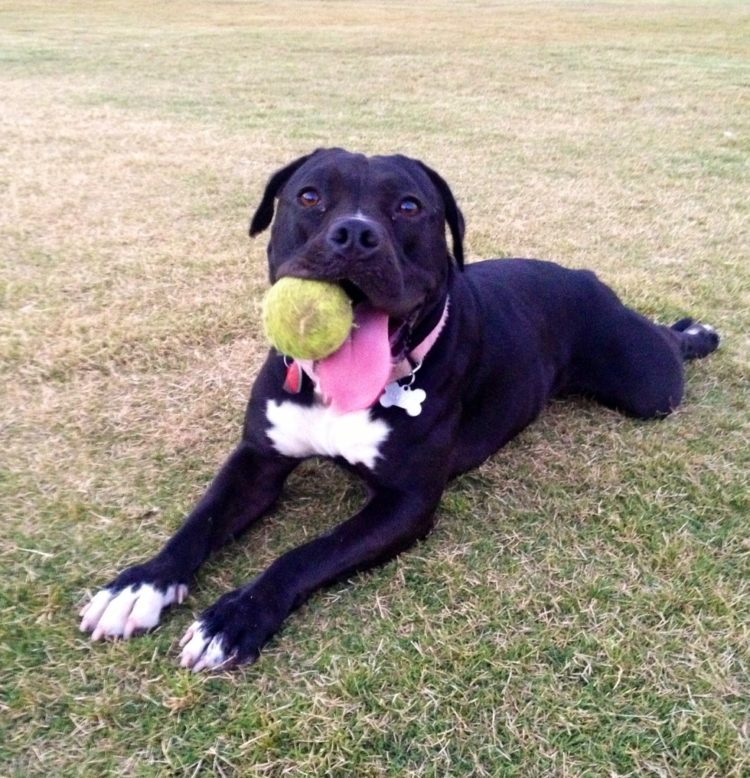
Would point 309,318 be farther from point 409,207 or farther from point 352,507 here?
point 352,507

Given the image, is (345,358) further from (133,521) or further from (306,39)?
(306,39)

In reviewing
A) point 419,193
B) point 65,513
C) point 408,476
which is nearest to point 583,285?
point 419,193

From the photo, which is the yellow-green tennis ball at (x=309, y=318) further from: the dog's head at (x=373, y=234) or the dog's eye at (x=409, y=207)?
the dog's eye at (x=409, y=207)

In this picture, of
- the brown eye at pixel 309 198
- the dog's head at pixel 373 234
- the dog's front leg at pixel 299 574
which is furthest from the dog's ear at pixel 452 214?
the dog's front leg at pixel 299 574

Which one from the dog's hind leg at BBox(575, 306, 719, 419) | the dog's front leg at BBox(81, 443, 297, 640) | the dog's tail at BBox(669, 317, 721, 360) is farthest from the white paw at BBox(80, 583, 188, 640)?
the dog's tail at BBox(669, 317, 721, 360)

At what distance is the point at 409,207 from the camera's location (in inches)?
117

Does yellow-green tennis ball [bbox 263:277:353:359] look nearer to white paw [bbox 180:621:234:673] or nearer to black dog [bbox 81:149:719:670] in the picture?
black dog [bbox 81:149:719:670]

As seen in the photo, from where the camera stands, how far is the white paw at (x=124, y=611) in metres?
2.53

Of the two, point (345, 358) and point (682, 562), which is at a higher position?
point (345, 358)

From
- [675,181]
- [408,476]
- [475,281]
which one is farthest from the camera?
[675,181]

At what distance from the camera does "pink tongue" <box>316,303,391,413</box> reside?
273 centimetres

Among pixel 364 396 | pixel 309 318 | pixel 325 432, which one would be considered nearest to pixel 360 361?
pixel 364 396

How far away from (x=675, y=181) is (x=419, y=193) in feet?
18.6

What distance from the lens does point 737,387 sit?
4.24 metres
